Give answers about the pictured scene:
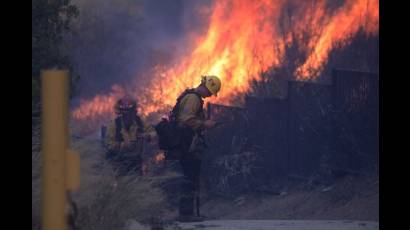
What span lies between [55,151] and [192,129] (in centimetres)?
722

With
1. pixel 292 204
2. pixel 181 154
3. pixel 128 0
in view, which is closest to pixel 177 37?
pixel 128 0

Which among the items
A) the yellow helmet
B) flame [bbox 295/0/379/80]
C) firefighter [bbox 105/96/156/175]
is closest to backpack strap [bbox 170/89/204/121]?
the yellow helmet

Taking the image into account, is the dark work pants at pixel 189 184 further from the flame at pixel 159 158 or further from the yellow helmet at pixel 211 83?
the flame at pixel 159 158

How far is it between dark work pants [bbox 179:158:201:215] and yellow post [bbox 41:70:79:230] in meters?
7.30

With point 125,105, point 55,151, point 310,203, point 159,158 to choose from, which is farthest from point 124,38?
point 55,151

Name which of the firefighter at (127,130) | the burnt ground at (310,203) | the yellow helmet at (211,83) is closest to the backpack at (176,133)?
the yellow helmet at (211,83)

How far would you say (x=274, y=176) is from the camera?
1393 cm

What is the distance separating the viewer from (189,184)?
10594 millimetres

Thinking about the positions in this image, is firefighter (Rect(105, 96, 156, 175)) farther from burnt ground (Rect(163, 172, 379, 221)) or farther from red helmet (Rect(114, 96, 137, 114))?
burnt ground (Rect(163, 172, 379, 221))

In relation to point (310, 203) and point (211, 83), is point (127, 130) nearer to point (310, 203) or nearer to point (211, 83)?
point (211, 83)

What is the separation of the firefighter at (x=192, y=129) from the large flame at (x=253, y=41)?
16.8 feet

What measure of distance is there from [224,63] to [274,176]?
3158mm

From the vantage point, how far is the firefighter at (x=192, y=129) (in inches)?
407
